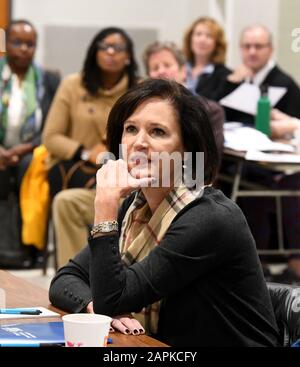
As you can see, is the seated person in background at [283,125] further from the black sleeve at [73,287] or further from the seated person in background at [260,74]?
the black sleeve at [73,287]

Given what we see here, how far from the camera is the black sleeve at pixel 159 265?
1895 mm

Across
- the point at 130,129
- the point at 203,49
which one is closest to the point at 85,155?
the point at 203,49

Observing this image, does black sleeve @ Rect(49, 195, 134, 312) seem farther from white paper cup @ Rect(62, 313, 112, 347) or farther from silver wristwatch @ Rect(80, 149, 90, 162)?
silver wristwatch @ Rect(80, 149, 90, 162)

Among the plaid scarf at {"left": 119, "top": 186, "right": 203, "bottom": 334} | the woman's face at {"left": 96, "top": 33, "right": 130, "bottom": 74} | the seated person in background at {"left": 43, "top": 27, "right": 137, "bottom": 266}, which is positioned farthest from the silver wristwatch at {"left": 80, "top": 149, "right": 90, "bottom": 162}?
the plaid scarf at {"left": 119, "top": 186, "right": 203, "bottom": 334}

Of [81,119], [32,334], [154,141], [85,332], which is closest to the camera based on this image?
[85,332]

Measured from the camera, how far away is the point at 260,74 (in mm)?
A: 4941

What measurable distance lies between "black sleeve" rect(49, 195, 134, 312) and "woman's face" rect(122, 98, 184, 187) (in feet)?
0.75

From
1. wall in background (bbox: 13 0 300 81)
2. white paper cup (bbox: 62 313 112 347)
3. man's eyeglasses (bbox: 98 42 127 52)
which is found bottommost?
white paper cup (bbox: 62 313 112 347)

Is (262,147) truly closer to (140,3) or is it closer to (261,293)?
(261,293)

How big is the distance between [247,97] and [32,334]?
309 cm

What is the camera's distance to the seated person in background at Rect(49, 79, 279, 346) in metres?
1.91

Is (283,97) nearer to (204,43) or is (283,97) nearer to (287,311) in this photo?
(204,43)

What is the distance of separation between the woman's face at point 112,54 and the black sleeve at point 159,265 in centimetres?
292

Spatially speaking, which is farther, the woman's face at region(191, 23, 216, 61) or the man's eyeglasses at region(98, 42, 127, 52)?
the woman's face at region(191, 23, 216, 61)
